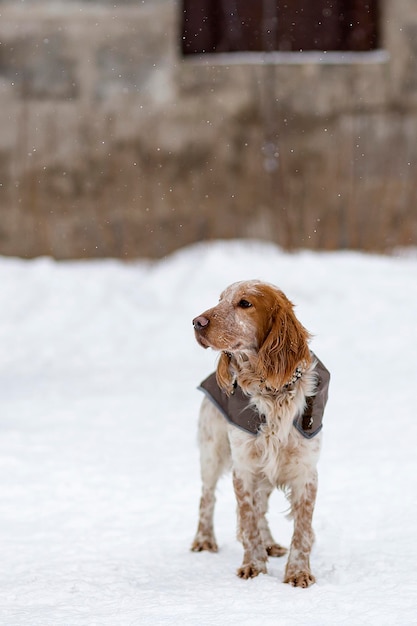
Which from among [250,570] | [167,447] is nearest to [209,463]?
[250,570]

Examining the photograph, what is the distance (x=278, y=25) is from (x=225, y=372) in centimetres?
707

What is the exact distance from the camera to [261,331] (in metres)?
4.67

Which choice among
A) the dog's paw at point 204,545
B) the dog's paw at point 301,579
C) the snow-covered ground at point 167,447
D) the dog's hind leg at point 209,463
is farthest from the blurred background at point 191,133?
the dog's paw at point 301,579

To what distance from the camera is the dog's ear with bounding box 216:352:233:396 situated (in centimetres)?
477

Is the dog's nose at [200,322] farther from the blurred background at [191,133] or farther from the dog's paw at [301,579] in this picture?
the blurred background at [191,133]

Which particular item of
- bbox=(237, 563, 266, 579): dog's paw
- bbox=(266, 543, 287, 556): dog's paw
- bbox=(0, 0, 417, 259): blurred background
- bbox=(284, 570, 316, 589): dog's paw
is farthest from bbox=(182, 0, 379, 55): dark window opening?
bbox=(284, 570, 316, 589): dog's paw

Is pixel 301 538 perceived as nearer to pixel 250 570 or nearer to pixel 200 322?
pixel 250 570

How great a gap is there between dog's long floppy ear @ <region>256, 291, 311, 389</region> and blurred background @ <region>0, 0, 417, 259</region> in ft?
21.5

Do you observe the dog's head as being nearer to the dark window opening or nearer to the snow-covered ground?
the snow-covered ground

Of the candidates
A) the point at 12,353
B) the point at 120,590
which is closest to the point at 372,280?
the point at 12,353

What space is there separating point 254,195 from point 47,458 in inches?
203

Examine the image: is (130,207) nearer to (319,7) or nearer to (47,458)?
(319,7)

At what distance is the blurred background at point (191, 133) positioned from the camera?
11172 mm

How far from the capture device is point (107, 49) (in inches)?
443
